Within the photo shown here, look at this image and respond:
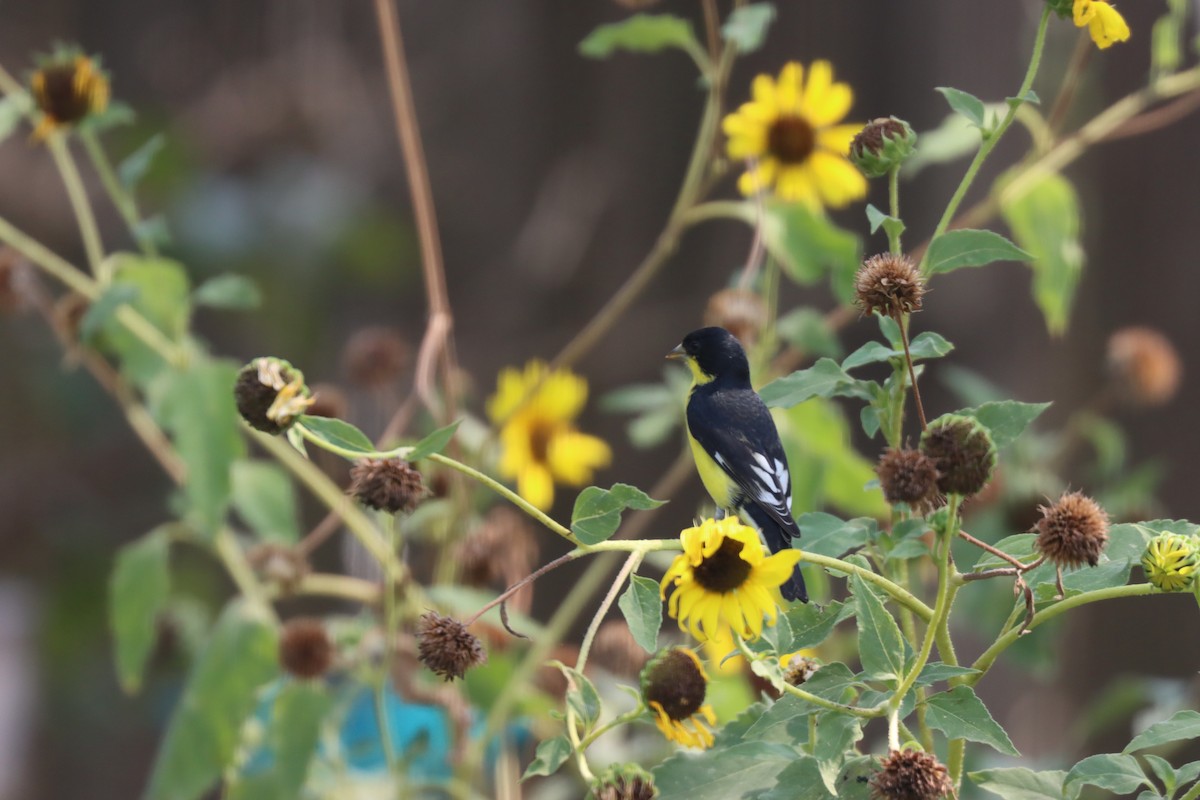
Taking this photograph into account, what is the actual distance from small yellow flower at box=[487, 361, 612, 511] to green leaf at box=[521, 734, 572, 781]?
1.62 feet

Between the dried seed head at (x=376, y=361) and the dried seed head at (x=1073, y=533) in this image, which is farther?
the dried seed head at (x=376, y=361)

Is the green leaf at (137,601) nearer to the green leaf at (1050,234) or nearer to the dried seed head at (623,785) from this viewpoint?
the dried seed head at (623,785)

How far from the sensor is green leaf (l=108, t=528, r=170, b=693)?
2.90 feet

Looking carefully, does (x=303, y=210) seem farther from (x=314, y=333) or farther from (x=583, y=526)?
(x=583, y=526)

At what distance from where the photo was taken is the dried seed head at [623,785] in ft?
1.53

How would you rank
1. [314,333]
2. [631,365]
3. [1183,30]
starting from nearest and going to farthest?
[1183,30]
[631,365]
[314,333]

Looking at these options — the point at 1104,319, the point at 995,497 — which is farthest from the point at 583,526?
the point at 1104,319

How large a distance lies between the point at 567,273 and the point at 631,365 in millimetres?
176

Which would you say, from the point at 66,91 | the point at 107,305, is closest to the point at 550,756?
the point at 107,305

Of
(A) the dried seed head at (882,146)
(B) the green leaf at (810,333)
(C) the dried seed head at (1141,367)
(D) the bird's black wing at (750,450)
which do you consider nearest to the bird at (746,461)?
(D) the bird's black wing at (750,450)

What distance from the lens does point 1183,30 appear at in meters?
1.34

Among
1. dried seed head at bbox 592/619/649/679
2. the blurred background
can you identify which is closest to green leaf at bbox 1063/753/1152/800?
dried seed head at bbox 592/619/649/679

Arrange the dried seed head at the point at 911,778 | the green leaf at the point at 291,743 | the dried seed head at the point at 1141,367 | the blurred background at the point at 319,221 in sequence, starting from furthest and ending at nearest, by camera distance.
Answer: the blurred background at the point at 319,221, the dried seed head at the point at 1141,367, the green leaf at the point at 291,743, the dried seed head at the point at 911,778

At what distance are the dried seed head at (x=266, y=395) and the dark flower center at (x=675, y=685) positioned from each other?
16 centimetres
